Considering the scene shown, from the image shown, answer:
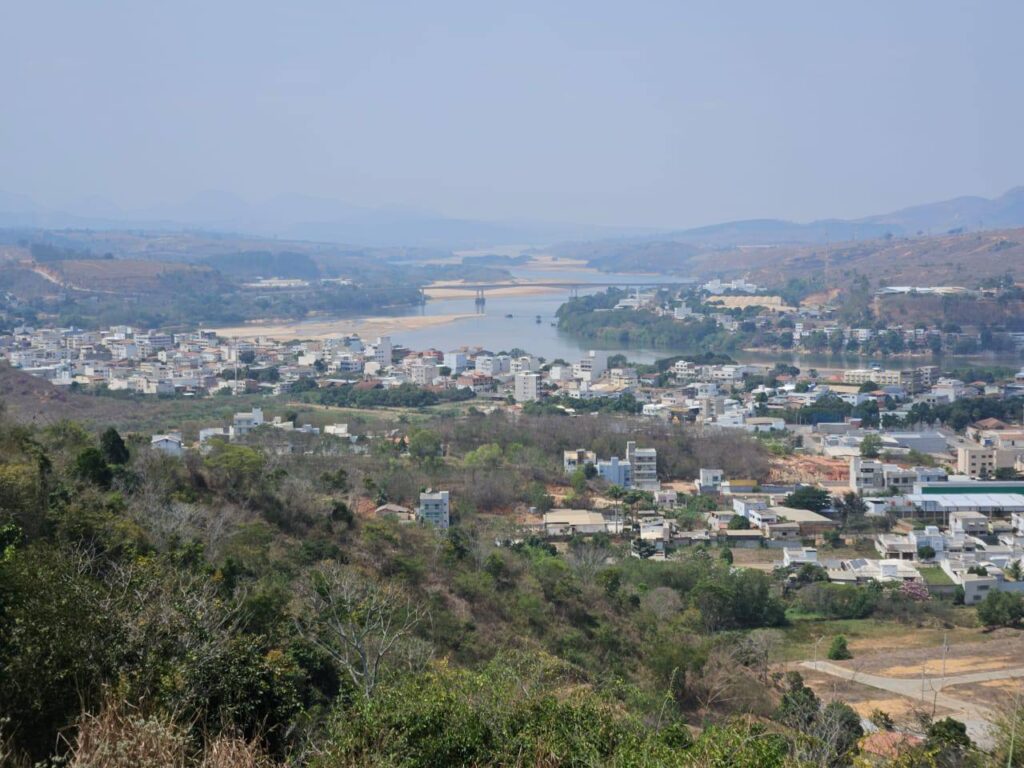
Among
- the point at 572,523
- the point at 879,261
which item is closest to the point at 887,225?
the point at 879,261

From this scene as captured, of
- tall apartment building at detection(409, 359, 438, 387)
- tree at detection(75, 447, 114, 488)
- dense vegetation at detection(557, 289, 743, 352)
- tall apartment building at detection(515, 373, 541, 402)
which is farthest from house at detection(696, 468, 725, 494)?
dense vegetation at detection(557, 289, 743, 352)

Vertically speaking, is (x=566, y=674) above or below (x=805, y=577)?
above

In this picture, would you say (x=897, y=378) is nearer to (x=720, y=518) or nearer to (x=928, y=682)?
(x=720, y=518)

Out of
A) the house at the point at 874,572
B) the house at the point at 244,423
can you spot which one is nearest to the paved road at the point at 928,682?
the house at the point at 874,572

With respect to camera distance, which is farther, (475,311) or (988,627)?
(475,311)

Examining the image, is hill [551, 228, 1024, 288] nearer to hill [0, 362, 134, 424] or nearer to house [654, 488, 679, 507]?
house [654, 488, 679, 507]

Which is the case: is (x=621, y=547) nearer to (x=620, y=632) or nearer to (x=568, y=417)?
(x=620, y=632)

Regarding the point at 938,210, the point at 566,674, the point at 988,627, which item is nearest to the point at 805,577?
the point at 988,627
